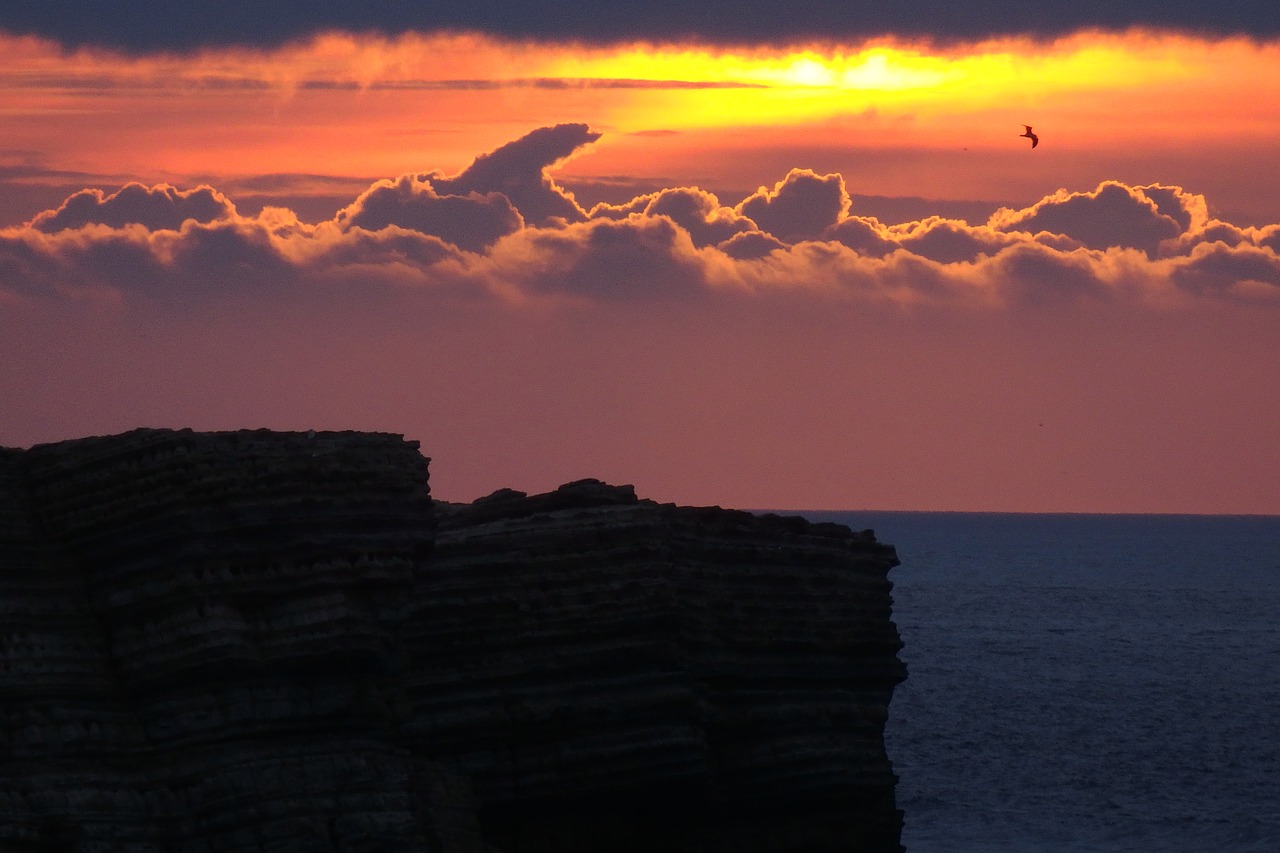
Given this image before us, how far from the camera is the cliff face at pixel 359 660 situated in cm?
3812

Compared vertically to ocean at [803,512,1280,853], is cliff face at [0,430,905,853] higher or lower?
higher

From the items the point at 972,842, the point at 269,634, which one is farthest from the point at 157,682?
the point at 972,842

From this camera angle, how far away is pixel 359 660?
39625 millimetres

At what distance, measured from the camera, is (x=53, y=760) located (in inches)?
1479

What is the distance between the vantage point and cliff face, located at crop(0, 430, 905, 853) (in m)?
38.1

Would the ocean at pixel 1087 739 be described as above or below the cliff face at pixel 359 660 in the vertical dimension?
below

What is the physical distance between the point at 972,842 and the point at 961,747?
22606 mm

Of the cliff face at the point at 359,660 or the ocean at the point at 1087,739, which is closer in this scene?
the cliff face at the point at 359,660

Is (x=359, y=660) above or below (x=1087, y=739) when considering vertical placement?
above

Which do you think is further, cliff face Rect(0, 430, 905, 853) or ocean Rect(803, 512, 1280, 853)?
ocean Rect(803, 512, 1280, 853)

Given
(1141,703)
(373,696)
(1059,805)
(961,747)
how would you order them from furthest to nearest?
(1141,703)
(961,747)
(1059,805)
(373,696)

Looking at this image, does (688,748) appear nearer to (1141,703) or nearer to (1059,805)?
(1059,805)

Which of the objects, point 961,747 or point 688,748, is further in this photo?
point 961,747

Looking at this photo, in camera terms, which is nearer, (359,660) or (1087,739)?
(359,660)
